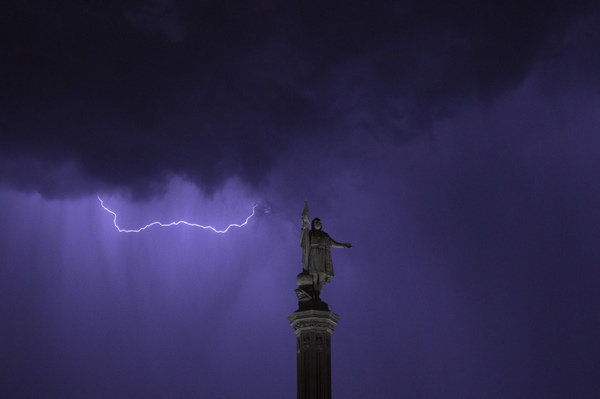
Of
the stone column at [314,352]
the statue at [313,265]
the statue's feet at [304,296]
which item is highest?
the statue at [313,265]

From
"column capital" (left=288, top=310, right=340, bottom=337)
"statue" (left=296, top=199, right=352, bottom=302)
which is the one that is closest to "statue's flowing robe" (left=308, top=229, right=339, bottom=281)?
"statue" (left=296, top=199, right=352, bottom=302)

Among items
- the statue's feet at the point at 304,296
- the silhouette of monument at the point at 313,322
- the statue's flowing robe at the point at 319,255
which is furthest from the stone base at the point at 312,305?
the statue's flowing robe at the point at 319,255

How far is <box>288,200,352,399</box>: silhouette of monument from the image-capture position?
18.1 metres

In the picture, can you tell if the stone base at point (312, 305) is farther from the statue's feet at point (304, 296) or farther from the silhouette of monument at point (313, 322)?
the statue's feet at point (304, 296)

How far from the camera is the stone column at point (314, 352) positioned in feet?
59.2

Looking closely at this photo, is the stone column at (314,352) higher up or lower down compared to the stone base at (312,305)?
lower down

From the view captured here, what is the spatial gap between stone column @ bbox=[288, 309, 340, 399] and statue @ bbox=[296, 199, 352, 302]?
839 millimetres

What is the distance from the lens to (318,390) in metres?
18.0

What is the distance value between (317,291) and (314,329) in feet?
5.26

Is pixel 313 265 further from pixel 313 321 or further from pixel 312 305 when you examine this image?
pixel 313 321

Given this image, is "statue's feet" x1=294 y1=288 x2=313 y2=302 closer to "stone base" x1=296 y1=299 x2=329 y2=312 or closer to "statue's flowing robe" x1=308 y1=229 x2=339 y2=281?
"stone base" x1=296 y1=299 x2=329 y2=312

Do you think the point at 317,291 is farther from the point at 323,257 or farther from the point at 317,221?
the point at 317,221

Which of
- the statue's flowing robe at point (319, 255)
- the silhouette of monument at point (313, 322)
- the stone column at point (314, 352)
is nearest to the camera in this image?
the stone column at point (314, 352)

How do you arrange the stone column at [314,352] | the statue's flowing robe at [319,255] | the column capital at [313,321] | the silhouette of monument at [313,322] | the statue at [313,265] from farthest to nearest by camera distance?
1. the statue's flowing robe at [319,255]
2. the statue at [313,265]
3. the column capital at [313,321]
4. the silhouette of monument at [313,322]
5. the stone column at [314,352]
